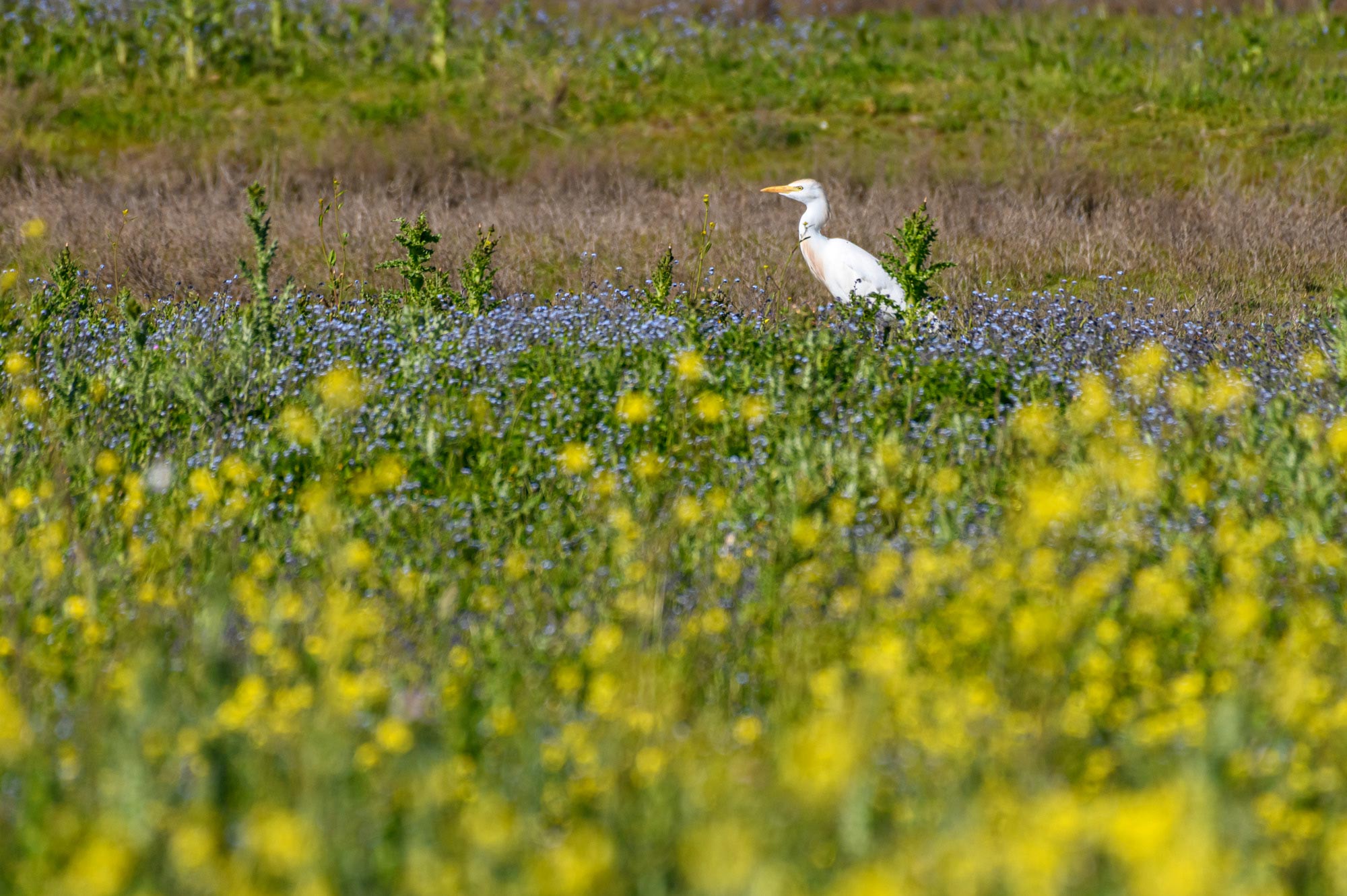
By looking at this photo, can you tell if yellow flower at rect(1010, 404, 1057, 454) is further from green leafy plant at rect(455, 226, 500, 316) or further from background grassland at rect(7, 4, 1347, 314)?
green leafy plant at rect(455, 226, 500, 316)

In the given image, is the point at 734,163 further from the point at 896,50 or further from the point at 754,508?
the point at 754,508

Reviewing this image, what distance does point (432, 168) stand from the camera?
11.9 m

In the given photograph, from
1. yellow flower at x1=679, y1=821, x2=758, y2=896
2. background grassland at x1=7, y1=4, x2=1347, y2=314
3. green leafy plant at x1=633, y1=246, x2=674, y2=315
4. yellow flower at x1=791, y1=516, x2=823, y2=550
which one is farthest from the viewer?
background grassland at x1=7, y1=4, x2=1347, y2=314

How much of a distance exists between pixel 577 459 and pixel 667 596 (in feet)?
2.48

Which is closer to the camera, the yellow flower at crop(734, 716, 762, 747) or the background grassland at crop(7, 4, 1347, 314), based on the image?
the yellow flower at crop(734, 716, 762, 747)

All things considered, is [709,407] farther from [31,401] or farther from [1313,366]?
[31,401]

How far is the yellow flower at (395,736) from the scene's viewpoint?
2.90 m

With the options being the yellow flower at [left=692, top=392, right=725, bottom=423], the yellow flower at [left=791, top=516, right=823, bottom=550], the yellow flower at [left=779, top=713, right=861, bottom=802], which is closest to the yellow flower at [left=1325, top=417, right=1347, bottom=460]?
the yellow flower at [left=791, top=516, right=823, bottom=550]

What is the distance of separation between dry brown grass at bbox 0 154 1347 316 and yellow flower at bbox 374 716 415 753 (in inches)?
187

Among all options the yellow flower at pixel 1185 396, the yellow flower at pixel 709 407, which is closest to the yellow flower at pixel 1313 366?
the yellow flower at pixel 1185 396

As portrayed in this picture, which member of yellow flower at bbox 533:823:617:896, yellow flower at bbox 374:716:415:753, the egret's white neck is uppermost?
yellow flower at bbox 533:823:617:896

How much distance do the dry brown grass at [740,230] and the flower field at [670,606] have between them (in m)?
1.67

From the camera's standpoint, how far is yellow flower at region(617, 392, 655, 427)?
189 inches

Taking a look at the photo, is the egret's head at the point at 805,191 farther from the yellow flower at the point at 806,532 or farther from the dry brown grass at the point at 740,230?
the yellow flower at the point at 806,532
